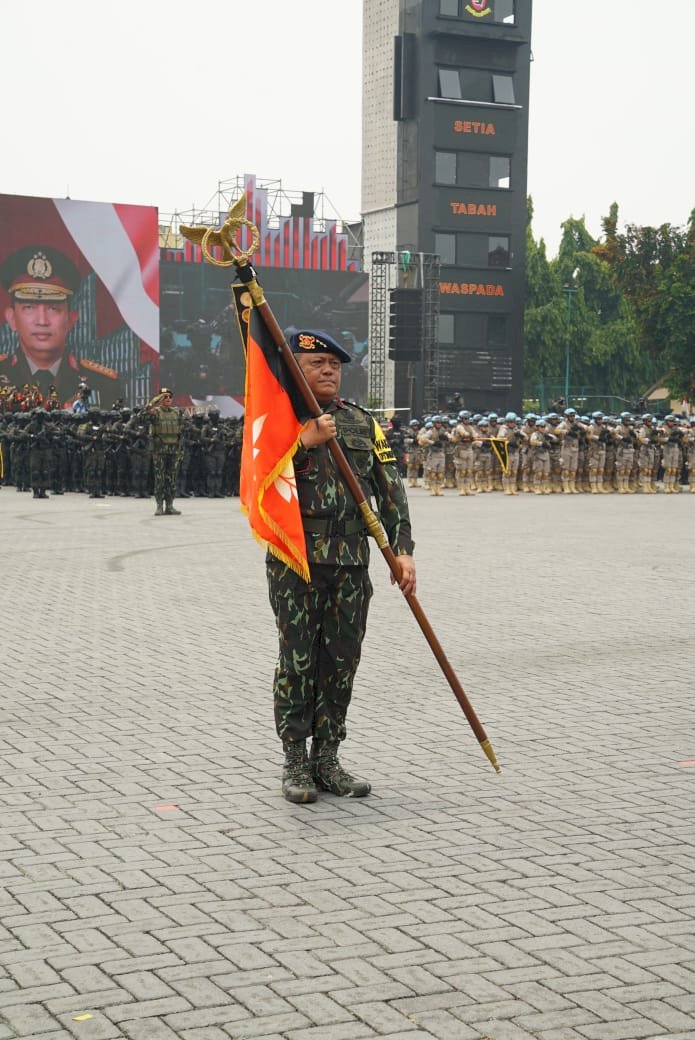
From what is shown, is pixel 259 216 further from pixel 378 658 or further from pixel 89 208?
pixel 378 658

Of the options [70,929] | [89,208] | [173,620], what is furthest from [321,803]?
[89,208]

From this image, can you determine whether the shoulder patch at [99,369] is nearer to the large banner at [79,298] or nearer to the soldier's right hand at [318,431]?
the large banner at [79,298]

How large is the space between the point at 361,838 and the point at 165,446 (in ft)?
60.0

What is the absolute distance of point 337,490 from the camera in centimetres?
617

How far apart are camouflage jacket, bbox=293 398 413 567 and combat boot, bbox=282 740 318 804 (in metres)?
0.80

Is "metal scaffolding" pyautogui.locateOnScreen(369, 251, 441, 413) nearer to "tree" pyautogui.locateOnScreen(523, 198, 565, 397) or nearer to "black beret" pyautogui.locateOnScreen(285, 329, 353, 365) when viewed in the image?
"tree" pyautogui.locateOnScreen(523, 198, 565, 397)

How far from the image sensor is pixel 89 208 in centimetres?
5512

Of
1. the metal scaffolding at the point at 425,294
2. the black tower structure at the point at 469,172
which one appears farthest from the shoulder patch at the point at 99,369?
the black tower structure at the point at 469,172

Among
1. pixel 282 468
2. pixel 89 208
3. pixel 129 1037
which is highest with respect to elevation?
pixel 89 208

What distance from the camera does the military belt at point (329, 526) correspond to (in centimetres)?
610

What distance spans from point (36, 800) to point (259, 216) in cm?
5764

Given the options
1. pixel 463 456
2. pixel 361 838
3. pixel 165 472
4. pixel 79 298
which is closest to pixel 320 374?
pixel 361 838

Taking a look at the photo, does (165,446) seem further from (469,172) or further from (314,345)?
(469,172)

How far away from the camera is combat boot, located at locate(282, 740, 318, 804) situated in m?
6.17
